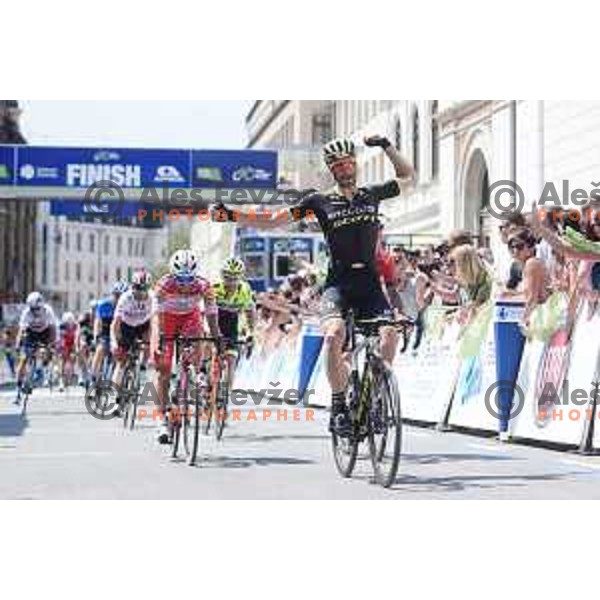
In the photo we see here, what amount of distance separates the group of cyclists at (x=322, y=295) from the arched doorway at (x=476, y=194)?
19.1 metres

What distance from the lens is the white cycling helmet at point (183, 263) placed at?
41.2 feet

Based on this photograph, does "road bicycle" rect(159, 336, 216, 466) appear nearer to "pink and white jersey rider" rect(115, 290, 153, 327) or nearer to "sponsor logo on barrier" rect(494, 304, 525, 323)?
"sponsor logo on barrier" rect(494, 304, 525, 323)

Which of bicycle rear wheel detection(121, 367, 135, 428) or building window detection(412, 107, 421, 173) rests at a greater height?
building window detection(412, 107, 421, 173)

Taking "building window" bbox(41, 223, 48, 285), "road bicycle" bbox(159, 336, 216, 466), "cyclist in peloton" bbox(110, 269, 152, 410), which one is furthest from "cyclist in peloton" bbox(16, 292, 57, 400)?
"building window" bbox(41, 223, 48, 285)

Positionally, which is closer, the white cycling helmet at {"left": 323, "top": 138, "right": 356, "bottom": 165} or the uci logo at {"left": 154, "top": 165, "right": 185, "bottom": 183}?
the white cycling helmet at {"left": 323, "top": 138, "right": 356, "bottom": 165}

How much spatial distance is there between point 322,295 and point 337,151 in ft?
3.15

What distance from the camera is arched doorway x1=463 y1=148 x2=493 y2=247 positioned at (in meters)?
37.7

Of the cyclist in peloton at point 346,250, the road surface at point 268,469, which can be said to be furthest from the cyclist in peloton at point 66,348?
the cyclist in peloton at point 346,250

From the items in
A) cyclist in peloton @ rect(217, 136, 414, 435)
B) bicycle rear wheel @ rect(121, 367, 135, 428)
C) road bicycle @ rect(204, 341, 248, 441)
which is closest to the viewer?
cyclist in peloton @ rect(217, 136, 414, 435)

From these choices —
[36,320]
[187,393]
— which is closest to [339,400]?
[187,393]

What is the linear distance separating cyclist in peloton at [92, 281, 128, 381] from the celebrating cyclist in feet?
19.3
